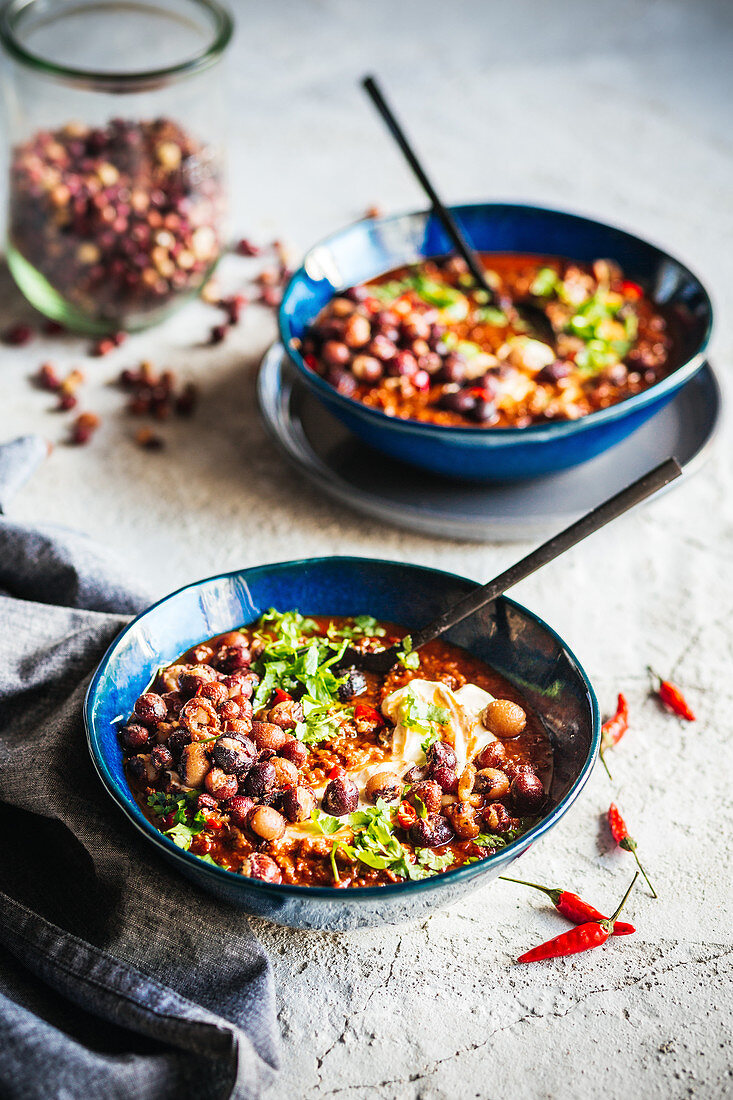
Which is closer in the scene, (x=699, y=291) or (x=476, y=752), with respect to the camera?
(x=476, y=752)

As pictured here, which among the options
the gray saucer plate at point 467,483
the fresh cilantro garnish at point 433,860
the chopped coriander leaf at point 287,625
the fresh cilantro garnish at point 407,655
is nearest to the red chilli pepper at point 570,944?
the fresh cilantro garnish at point 433,860

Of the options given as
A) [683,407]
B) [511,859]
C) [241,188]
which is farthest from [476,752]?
[241,188]

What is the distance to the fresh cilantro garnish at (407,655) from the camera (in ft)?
6.31

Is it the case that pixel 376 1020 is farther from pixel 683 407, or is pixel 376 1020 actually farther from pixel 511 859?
pixel 683 407

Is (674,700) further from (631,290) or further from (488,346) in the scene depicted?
(631,290)

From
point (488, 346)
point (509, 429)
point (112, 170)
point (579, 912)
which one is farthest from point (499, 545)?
point (112, 170)

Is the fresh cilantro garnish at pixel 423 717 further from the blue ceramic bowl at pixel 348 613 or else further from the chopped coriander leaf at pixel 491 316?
the chopped coriander leaf at pixel 491 316

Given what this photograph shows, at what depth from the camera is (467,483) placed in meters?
2.62

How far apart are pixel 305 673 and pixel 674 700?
77 centimetres

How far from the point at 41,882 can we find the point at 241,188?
9.12 ft

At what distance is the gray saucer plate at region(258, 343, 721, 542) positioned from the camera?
246 centimetres

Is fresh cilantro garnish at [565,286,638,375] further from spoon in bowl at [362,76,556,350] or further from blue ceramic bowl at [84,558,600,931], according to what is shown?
blue ceramic bowl at [84,558,600,931]

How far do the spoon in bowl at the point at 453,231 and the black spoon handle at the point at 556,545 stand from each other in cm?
105

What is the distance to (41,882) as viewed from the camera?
1811 mm
